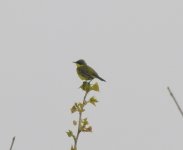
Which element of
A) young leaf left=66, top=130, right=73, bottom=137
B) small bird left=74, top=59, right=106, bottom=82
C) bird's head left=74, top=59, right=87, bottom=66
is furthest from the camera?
bird's head left=74, top=59, right=87, bottom=66

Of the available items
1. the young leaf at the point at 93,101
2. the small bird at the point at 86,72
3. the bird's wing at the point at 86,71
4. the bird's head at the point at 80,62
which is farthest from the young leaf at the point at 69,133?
the bird's head at the point at 80,62

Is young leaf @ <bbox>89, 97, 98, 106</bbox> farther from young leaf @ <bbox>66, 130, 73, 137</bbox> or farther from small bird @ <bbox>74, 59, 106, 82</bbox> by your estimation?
small bird @ <bbox>74, 59, 106, 82</bbox>

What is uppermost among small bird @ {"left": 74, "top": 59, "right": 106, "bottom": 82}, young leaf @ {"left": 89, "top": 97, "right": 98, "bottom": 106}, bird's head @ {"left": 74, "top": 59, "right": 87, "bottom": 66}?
bird's head @ {"left": 74, "top": 59, "right": 87, "bottom": 66}

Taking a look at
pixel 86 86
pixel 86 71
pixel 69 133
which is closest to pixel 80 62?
pixel 86 71

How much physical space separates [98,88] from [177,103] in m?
2.30

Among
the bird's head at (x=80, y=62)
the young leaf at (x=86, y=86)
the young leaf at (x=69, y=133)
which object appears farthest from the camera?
the bird's head at (x=80, y=62)

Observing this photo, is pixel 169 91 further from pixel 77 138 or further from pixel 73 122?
pixel 73 122

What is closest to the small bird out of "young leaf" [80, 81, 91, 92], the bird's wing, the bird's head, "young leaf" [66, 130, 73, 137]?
the bird's wing

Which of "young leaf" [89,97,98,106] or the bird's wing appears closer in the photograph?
"young leaf" [89,97,98,106]

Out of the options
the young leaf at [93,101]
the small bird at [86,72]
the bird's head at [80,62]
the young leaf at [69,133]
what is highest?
the bird's head at [80,62]

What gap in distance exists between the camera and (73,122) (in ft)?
18.1

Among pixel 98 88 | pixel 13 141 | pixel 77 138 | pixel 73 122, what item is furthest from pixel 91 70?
pixel 13 141

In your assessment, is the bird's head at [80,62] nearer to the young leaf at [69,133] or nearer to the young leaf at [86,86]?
the young leaf at [86,86]

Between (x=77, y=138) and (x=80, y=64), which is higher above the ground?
(x=80, y=64)
